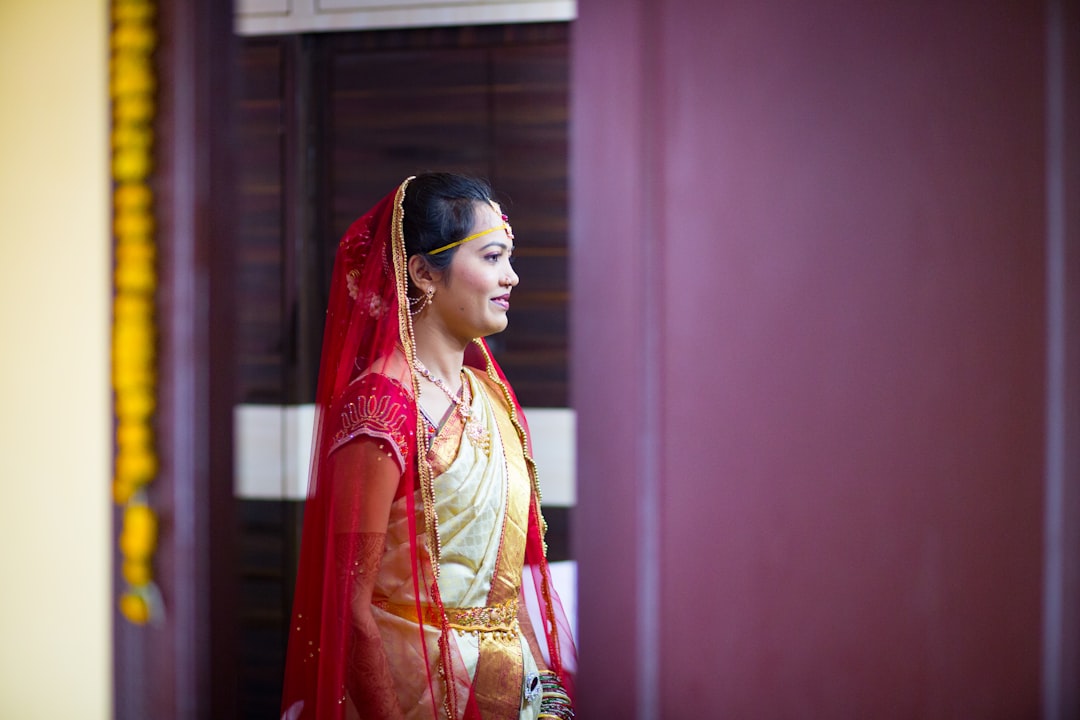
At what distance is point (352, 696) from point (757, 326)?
0.86 m

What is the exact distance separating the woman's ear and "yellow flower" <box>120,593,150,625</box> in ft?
2.25

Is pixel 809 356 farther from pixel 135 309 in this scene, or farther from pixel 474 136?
pixel 474 136

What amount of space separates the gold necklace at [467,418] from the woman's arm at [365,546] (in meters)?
0.17

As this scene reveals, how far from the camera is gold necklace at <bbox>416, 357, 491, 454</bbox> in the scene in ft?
4.84

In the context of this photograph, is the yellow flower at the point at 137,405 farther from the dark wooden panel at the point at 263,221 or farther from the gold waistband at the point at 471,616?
the dark wooden panel at the point at 263,221

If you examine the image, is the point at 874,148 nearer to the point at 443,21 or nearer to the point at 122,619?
the point at 122,619

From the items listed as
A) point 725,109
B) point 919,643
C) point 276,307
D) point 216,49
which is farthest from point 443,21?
point 919,643

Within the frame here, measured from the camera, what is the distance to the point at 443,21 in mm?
2342

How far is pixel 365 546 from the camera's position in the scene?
52.1 inches

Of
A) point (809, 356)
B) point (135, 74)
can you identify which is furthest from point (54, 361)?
point (809, 356)

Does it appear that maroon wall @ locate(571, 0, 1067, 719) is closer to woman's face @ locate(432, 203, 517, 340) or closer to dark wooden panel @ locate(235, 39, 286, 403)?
woman's face @ locate(432, 203, 517, 340)

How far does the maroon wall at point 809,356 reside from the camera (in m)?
0.95

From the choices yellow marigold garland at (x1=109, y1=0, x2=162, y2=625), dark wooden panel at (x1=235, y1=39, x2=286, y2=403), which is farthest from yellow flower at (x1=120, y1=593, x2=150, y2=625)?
dark wooden panel at (x1=235, y1=39, x2=286, y2=403)

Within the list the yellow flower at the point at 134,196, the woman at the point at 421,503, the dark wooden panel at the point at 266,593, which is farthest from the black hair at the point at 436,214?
the dark wooden panel at the point at 266,593
